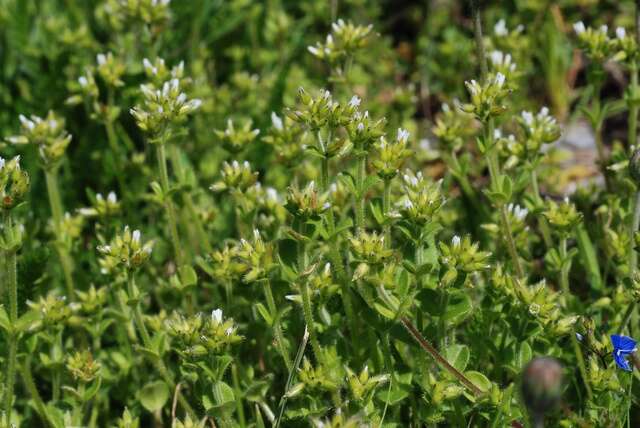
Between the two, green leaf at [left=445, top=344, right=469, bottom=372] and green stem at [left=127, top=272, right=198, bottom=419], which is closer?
green leaf at [left=445, top=344, right=469, bottom=372]

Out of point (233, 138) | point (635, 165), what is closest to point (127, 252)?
point (233, 138)

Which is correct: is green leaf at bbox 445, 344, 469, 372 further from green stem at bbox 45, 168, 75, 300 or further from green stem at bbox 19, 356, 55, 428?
green stem at bbox 45, 168, 75, 300

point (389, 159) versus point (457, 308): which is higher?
point (389, 159)

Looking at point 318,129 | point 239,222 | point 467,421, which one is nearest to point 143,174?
point 239,222

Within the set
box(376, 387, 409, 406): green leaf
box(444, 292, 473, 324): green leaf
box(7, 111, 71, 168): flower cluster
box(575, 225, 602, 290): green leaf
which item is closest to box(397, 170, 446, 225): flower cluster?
box(444, 292, 473, 324): green leaf

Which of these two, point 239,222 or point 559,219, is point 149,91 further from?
point 559,219

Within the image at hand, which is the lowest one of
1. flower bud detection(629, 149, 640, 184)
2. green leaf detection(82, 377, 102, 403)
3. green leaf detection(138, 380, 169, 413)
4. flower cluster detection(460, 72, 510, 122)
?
green leaf detection(138, 380, 169, 413)

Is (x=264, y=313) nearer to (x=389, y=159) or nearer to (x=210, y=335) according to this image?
(x=210, y=335)
